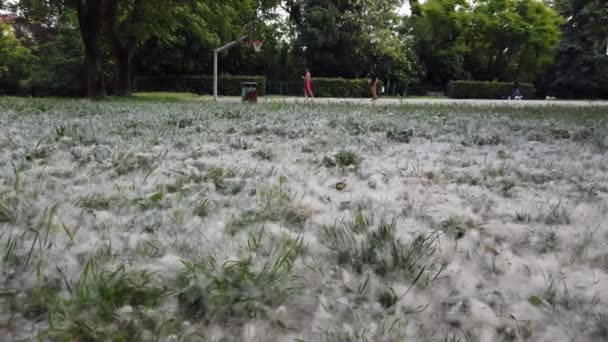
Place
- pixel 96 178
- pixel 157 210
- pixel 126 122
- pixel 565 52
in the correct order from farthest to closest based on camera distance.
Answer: pixel 565 52 → pixel 126 122 → pixel 96 178 → pixel 157 210

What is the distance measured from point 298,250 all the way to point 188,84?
33.2 metres

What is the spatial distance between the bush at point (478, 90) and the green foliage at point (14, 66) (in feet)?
92.3

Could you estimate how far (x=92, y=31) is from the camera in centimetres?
1599

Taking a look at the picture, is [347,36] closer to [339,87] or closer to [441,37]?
[339,87]

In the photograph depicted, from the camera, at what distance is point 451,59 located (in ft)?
135

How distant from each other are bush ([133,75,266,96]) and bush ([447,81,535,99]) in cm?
1562

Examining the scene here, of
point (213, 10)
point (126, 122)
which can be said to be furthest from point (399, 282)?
point (213, 10)

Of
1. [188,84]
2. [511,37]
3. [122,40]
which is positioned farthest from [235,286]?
[511,37]

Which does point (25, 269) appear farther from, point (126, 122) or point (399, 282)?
point (126, 122)

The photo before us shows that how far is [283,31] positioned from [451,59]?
14938mm

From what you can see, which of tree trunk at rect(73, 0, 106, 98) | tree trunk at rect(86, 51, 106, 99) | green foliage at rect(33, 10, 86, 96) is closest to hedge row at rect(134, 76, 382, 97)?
green foliage at rect(33, 10, 86, 96)

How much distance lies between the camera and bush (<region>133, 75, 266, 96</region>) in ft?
106

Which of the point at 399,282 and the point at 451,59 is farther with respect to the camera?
the point at 451,59

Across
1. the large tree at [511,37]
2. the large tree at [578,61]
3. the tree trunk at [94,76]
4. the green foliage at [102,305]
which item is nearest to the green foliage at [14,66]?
the tree trunk at [94,76]
